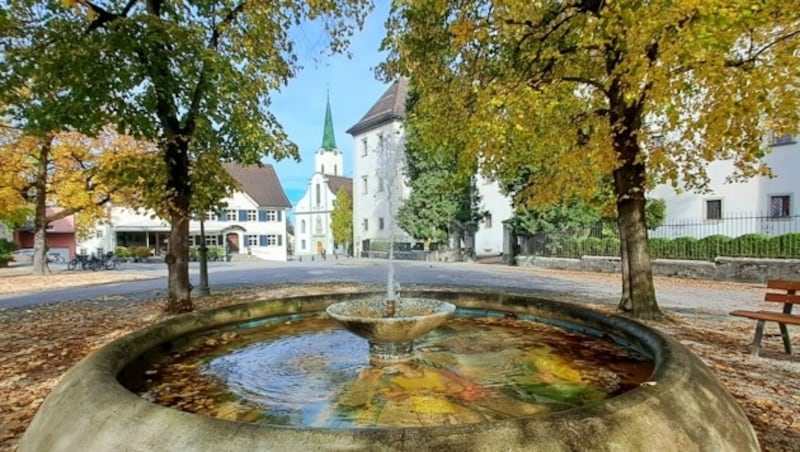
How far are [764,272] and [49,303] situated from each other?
22.5 m

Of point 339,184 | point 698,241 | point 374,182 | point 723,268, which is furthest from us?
point 339,184

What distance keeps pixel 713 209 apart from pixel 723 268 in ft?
30.1

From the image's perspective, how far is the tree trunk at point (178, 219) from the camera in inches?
370

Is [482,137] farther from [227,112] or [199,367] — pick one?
[199,367]

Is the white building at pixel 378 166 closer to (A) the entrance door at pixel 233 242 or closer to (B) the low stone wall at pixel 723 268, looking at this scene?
(A) the entrance door at pixel 233 242

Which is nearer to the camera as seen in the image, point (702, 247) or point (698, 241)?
point (702, 247)

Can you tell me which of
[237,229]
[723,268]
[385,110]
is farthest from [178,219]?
[237,229]

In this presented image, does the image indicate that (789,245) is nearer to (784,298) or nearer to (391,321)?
(784,298)

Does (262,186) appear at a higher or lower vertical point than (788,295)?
higher

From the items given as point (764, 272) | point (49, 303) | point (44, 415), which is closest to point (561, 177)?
point (44, 415)

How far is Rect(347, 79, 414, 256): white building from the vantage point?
4253 cm

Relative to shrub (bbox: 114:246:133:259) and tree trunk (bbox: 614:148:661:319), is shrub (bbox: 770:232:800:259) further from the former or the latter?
shrub (bbox: 114:246:133:259)

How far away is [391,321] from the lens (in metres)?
4.45

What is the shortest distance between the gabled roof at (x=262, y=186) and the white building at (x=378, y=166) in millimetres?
11097
